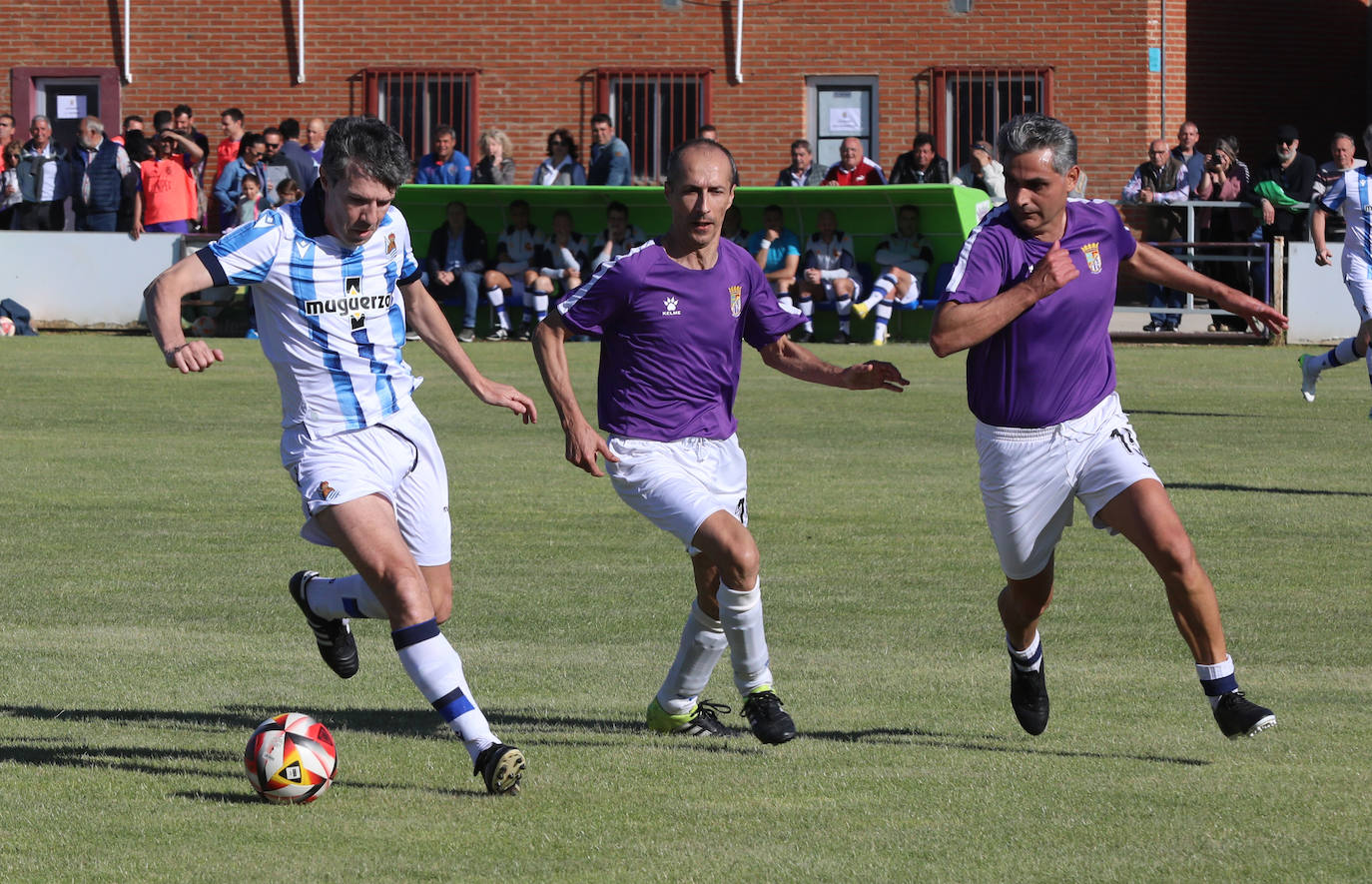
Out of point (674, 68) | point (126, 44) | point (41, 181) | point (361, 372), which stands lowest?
point (361, 372)

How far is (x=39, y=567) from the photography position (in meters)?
9.90

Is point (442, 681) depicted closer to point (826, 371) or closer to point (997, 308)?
point (826, 371)

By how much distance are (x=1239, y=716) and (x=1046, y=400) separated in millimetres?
1145

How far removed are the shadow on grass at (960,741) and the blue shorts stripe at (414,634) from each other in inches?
54.9

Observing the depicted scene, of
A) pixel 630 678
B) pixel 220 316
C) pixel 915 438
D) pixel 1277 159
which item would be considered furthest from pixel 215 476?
pixel 1277 159

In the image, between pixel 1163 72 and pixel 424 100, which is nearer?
pixel 1163 72

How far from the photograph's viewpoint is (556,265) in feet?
83.3

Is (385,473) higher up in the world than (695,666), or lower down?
higher up

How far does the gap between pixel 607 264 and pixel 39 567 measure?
4.48 m

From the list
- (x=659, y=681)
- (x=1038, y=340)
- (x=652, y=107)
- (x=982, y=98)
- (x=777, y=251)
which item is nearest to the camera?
(x=1038, y=340)

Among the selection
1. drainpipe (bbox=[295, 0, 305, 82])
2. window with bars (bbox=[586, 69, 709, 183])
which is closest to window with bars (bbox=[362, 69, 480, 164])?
drainpipe (bbox=[295, 0, 305, 82])

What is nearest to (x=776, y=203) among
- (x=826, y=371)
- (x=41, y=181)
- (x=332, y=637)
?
(x=41, y=181)

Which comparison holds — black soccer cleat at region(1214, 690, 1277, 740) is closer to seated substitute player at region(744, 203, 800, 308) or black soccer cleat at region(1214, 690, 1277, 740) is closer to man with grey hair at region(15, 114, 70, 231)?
seated substitute player at region(744, 203, 800, 308)

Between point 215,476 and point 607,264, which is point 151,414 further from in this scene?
point 607,264
